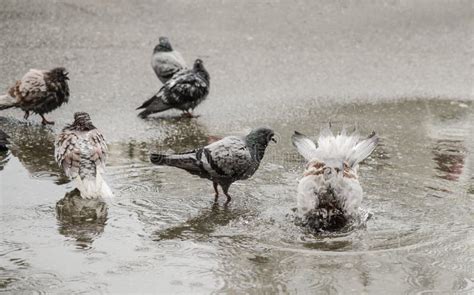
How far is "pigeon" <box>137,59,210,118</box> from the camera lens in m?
8.05

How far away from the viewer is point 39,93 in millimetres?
7633

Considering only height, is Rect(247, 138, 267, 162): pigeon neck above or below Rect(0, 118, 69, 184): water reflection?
above

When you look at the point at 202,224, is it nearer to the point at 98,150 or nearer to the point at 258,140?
the point at 258,140

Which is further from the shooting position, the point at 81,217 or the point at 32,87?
the point at 32,87

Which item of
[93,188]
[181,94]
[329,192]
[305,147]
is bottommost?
[93,188]

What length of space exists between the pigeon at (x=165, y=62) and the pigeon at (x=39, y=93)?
45.5 inches

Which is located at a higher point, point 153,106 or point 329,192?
point 153,106

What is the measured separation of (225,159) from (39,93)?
2.49 m

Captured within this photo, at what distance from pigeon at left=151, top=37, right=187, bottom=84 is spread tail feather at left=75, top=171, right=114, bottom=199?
2817mm

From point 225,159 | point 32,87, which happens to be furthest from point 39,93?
point 225,159

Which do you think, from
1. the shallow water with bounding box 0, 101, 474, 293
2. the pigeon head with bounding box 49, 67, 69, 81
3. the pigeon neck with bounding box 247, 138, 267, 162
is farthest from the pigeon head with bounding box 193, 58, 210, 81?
the pigeon neck with bounding box 247, 138, 267, 162

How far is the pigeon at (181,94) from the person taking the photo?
805cm

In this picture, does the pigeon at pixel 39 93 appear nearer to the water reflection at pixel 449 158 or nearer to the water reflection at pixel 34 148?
the water reflection at pixel 34 148

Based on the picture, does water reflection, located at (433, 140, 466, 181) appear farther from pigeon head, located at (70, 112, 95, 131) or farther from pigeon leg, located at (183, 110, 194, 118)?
→ pigeon head, located at (70, 112, 95, 131)
